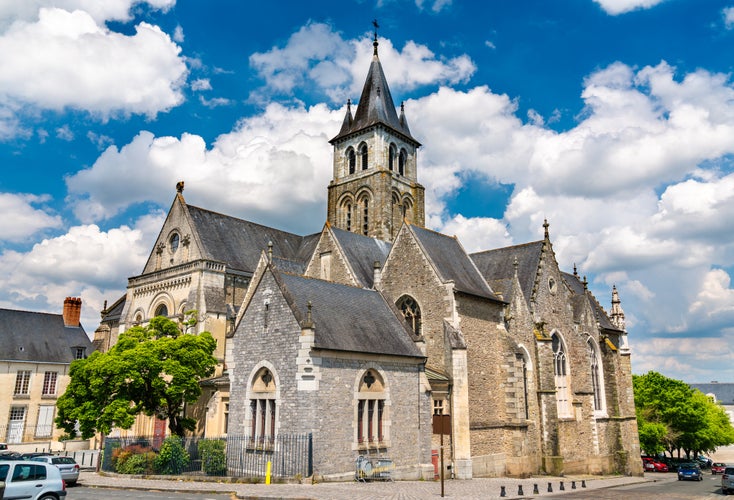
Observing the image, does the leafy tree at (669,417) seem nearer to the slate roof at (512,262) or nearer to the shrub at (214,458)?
the slate roof at (512,262)

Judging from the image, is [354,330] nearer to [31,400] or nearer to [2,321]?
[31,400]

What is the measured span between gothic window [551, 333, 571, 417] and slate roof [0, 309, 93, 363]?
36.1 meters

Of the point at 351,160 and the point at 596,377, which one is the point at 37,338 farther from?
the point at 596,377

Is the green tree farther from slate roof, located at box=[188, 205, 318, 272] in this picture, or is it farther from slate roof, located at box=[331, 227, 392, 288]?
slate roof, located at box=[188, 205, 318, 272]

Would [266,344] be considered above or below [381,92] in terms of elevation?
below

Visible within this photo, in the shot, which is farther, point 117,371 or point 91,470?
point 91,470

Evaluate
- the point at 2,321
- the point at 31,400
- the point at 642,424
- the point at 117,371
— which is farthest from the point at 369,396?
the point at 642,424

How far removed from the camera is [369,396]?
2239 cm

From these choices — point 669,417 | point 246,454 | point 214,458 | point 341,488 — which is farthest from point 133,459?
point 669,417

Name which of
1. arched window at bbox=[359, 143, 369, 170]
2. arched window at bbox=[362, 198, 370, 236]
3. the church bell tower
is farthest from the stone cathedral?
arched window at bbox=[359, 143, 369, 170]

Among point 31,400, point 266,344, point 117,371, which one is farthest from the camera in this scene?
point 31,400

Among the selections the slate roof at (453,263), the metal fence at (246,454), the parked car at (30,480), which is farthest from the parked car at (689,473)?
the parked car at (30,480)

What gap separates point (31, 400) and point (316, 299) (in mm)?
30101

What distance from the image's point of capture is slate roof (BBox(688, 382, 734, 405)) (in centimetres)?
11088
